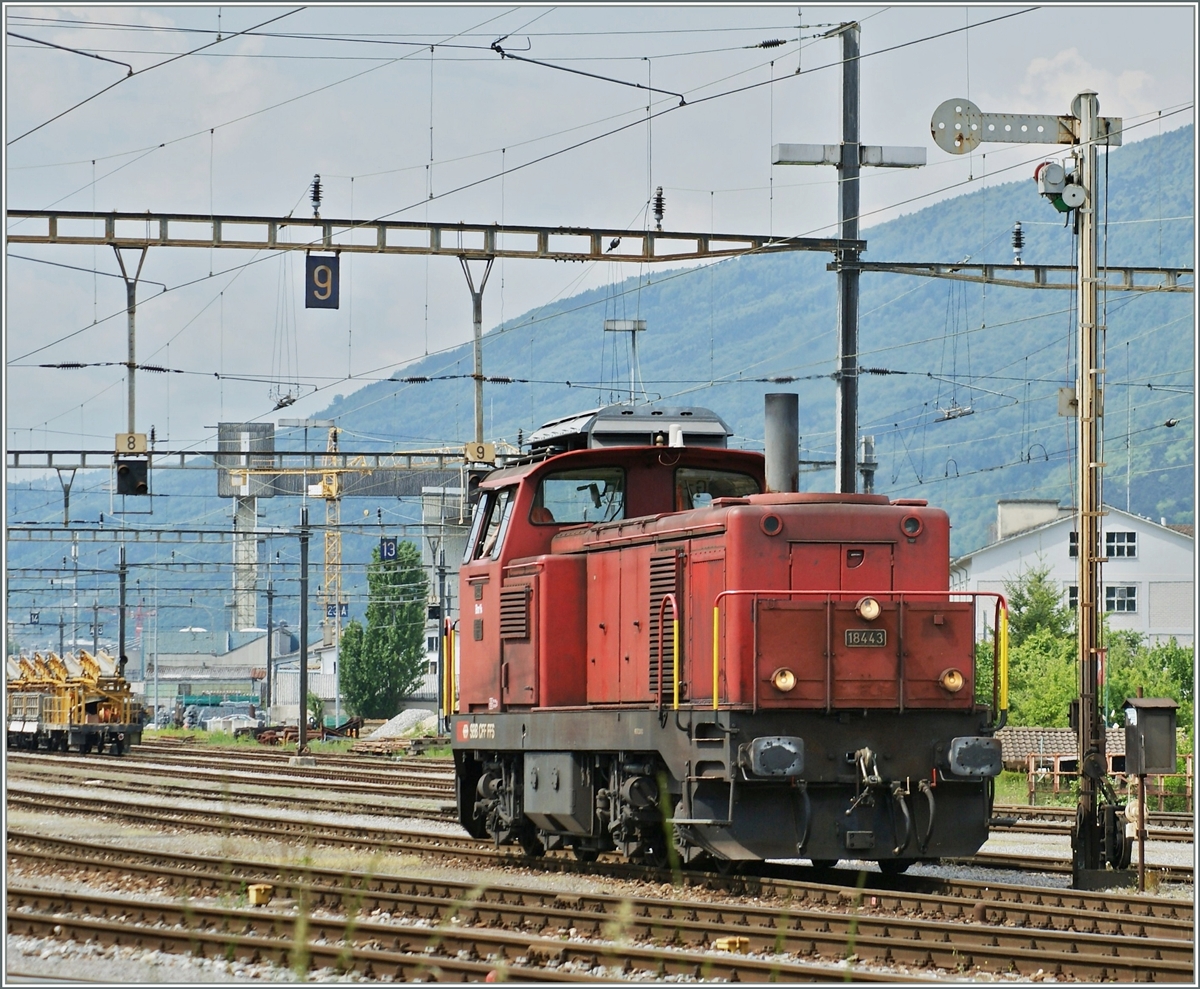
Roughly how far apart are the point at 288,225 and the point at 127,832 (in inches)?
369

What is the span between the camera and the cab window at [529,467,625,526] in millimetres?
16547

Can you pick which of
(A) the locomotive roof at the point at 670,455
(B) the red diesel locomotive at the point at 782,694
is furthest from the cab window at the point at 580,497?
(B) the red diesel locomotive at the point at 782,694

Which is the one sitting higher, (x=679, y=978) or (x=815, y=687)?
(x=815, y=687)

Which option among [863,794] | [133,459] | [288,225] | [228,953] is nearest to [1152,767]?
[863,794]

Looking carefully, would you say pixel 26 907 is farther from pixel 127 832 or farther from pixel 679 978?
pixel 127 832

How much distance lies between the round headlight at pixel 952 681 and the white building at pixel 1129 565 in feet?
219

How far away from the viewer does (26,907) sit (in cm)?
1342

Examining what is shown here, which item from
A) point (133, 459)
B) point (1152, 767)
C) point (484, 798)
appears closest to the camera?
point (1152, 767)

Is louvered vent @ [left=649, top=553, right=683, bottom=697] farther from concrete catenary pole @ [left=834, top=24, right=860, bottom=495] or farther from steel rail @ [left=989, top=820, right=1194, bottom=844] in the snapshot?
concrete catenary pole @ [left=834, top=24, right=860, bottom=495]

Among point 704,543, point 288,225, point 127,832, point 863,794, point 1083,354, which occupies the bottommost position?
point 127,832

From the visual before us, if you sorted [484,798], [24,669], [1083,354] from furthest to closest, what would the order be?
1. [24,669]
2. [484,798]
3. [1083,354]

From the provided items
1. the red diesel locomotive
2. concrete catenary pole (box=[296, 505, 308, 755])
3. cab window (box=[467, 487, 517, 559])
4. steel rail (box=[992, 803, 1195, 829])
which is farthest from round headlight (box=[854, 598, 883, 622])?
concrete catenary pole (box=[296, 505, 308, 755])

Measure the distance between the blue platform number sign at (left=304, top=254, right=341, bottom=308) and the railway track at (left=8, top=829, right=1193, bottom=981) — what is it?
43.9 feet

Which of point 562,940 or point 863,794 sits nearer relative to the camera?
point 562,940
